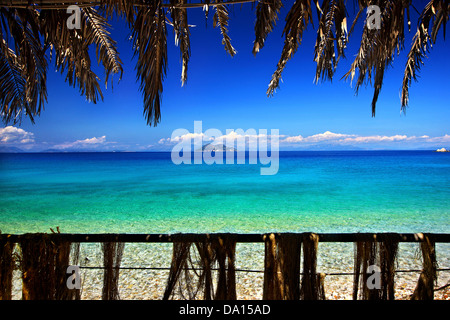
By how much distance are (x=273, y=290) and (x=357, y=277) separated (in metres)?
0.55

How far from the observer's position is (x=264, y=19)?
2887mm

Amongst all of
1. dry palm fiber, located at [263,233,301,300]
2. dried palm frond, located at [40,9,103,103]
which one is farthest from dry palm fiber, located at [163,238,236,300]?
dried palm frond, located at [40,9,103,103]

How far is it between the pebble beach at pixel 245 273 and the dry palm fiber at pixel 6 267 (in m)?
0.92

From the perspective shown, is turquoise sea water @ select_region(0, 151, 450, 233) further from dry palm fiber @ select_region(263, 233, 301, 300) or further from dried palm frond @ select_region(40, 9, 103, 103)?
dry palm fiber @ select_region(263, 233, 301, 300)

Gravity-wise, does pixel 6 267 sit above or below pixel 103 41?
below

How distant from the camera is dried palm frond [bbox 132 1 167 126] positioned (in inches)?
82.9

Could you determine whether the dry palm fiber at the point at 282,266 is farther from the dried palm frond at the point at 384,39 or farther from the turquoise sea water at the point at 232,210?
the turquoise sea water at the point at 232,210

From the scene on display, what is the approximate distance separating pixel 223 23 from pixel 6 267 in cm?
391

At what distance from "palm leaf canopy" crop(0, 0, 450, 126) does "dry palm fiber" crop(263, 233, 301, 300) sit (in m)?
1.32

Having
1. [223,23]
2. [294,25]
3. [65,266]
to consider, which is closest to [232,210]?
[223,23]

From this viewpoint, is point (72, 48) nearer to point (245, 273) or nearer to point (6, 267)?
point (6, 267)

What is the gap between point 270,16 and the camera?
10.2ft
